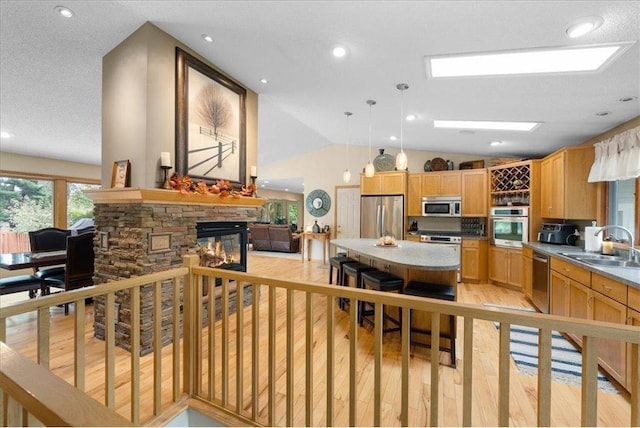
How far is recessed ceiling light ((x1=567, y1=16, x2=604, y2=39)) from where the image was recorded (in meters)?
1.71

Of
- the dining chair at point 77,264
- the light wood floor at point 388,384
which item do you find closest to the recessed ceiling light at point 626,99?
the light wood floor at point 388,384

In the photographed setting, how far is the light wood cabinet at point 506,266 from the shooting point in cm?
454

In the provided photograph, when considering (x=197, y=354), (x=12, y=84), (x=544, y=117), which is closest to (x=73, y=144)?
(x=12, y=84)

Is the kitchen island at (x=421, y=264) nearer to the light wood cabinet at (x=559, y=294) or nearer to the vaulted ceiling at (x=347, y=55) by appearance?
the light wood cabinet at (x=559, y=294)

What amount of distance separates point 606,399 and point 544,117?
280cm

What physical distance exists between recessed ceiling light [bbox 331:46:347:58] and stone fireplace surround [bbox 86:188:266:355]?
1.87 meters

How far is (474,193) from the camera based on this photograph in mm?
5281

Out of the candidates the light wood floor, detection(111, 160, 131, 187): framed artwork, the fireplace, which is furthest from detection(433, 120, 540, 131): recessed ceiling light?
detection(111, 160, 131, 187): framed artwork

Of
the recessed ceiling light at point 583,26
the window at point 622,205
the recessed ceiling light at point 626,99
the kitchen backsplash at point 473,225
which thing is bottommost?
the kitchen backsplash at point 473,225

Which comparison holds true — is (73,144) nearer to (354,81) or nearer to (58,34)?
(58,34)

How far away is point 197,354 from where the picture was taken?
78.2 inches

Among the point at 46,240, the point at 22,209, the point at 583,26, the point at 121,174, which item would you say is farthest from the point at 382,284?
the point at 22,209

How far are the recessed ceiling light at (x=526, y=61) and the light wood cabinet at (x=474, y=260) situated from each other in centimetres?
336

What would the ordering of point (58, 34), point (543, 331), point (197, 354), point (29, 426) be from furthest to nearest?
point (58, 34)
point (197, 354)
point (543, 331)
point (29, 426)
